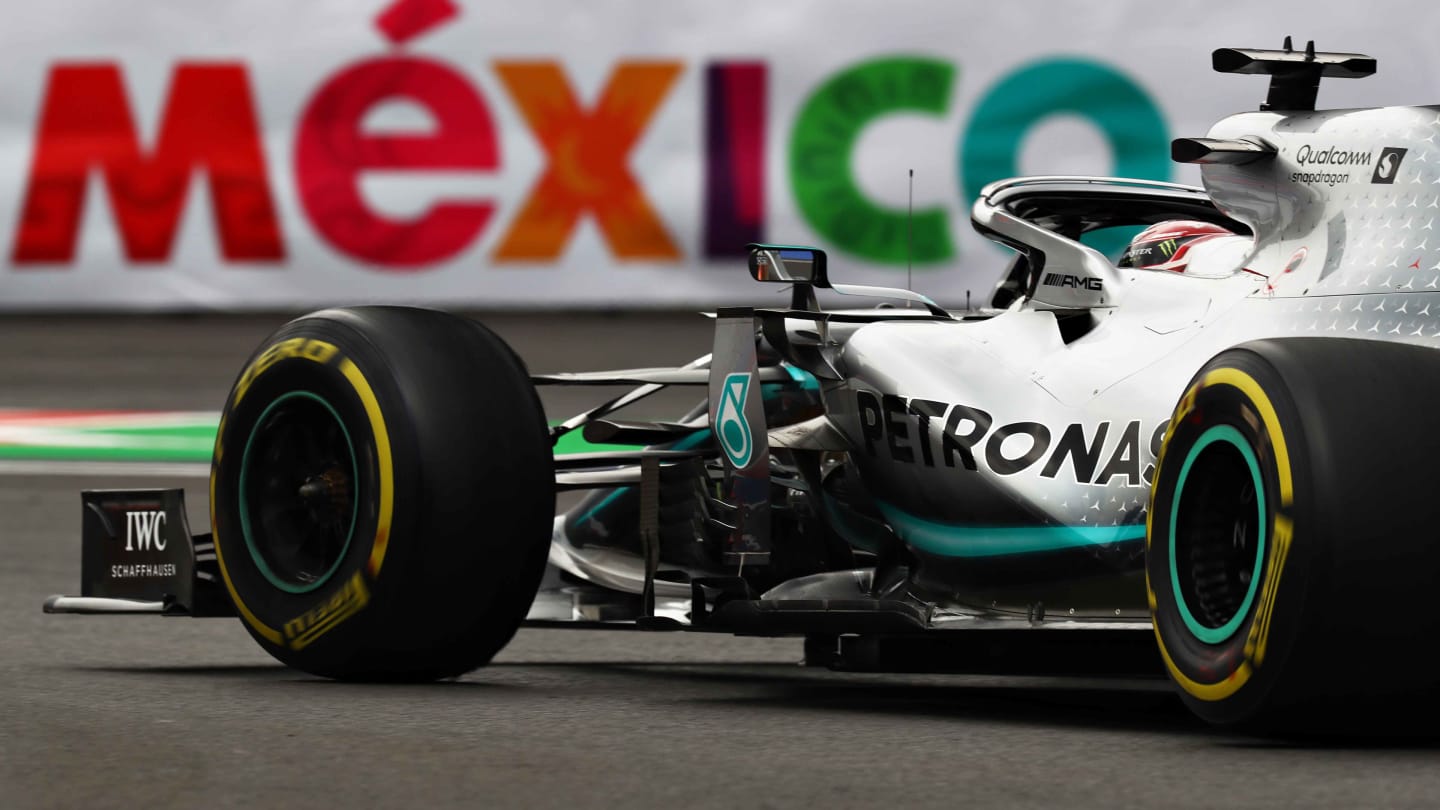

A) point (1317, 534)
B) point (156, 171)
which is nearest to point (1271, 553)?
point (1317, 534)

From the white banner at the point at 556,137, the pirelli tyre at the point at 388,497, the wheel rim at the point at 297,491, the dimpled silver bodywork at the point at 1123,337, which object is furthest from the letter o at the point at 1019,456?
the white banner at the point at 556,137

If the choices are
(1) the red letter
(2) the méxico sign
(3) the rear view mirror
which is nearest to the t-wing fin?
(3) the rear view mirror

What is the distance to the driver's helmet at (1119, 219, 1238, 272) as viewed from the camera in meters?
5.73

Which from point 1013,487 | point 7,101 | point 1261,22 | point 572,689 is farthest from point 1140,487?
point 7,101

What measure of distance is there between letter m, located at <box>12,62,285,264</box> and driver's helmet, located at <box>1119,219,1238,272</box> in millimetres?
9021

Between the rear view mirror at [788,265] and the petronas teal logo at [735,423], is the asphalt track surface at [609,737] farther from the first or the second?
the rear view mirror at [788,265]

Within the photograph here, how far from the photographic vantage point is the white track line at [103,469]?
1236 centimetres

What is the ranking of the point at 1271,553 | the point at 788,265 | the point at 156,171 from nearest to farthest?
1. the point at 1271,553
2. the point at 788,265
3. the point at 156,171

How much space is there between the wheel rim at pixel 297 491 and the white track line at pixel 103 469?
20.2 feet

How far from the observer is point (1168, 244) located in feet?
19.0

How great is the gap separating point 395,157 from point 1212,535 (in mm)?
9860

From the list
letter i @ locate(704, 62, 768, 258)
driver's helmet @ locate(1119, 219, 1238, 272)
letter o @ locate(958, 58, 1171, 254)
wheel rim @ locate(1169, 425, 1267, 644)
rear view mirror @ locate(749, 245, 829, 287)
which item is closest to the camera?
wheel rim @ locate(1169, 425, 1267, 644)

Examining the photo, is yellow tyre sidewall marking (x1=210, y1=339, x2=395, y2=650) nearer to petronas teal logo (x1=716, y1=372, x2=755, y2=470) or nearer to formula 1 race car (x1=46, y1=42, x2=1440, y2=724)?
formula 1 race car (x1=46, y1=42, x2=1440, y2=724)

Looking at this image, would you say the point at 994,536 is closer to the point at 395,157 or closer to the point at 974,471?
the point at 974,471
